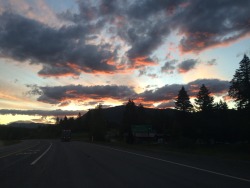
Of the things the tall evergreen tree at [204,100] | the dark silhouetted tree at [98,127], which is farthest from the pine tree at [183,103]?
the dark silhouetted tree at [98,127]

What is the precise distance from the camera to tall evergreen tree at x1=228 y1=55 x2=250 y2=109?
66.4 metres

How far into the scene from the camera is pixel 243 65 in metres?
69.9

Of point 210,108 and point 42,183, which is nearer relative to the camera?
point 42,183

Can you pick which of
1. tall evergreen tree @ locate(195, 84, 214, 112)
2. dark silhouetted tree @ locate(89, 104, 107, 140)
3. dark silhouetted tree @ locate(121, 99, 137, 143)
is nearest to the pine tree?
tall evergreen tree @ locate(195, 84, 214, 112)

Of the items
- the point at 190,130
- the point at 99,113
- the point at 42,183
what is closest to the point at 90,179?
the point at 42,183

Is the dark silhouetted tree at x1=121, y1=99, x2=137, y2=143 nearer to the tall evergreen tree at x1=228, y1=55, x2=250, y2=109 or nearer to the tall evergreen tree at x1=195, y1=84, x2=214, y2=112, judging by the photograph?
the tall evergreen tree at x1=195, y1=84, x2=214, y2=112

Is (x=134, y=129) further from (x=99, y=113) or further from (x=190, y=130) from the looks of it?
(x=99, y=113)

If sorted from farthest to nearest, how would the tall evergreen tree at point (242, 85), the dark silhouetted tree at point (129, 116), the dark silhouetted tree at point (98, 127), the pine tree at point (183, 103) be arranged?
the dark silhouetted tree at point (129, 116) < the dark silhouetted tree at point (98, 127) < the pine tree at point (183, 103) < the tall evergreen tree at point (242, 85)

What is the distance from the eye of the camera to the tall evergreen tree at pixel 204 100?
100125mm

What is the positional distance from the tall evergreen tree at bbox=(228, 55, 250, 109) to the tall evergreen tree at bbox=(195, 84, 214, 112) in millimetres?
28139

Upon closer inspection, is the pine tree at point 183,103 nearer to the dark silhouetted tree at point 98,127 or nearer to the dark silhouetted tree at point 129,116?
the dark silhouetted tree at point 98,127

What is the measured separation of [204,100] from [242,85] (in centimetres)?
3211

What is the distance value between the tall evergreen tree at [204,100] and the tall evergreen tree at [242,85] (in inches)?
1108

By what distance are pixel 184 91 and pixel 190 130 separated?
10802 mm
